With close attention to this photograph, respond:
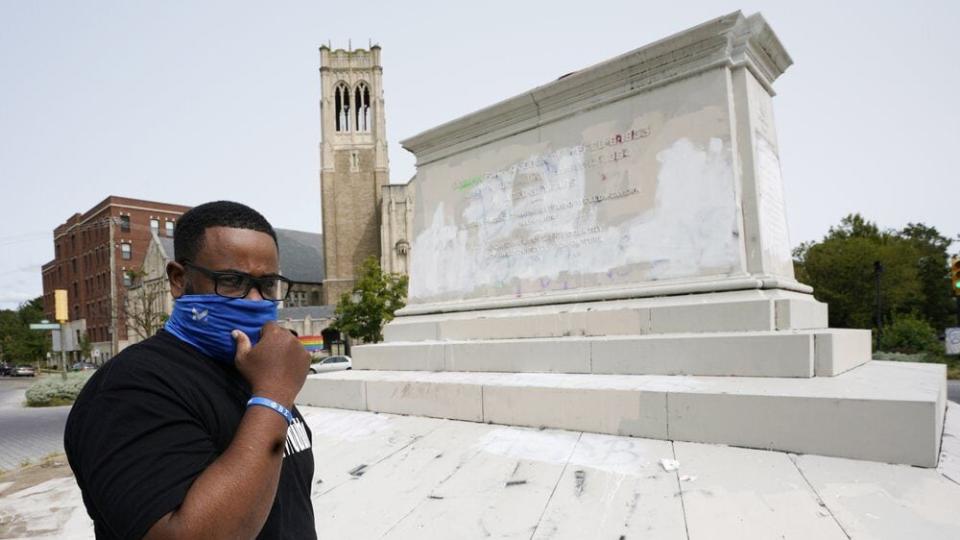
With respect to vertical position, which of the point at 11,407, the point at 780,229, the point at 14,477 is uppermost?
the point at 780,229

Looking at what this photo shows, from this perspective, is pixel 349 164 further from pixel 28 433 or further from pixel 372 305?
pixel 28 433

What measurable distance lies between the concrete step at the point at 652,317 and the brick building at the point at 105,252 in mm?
66401

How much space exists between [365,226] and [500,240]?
190 feet

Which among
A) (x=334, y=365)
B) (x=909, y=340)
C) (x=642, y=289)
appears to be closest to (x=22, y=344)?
(x=334, y=365)

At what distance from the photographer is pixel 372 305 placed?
42.3m

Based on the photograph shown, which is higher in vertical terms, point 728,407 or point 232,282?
point 232,282

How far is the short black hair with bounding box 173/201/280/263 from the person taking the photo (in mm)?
1599

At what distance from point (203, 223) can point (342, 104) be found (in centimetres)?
6809

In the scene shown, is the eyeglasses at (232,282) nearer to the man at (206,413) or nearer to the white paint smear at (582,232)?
the man at (206,413)

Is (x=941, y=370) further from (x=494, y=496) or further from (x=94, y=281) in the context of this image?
(x=94, y=281)

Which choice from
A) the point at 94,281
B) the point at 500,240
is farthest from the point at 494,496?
the point at 94,281

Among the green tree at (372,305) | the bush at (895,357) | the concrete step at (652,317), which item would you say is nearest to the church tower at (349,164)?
the green tree at (372,305)

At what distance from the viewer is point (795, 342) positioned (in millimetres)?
4336

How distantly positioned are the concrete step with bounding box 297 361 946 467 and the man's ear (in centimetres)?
347
